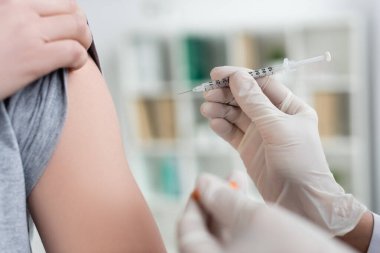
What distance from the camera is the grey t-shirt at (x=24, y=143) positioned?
0.75 meters

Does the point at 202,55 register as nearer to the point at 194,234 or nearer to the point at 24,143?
the point at 24,143

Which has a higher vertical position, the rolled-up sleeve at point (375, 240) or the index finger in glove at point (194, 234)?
the index finger in glove at point (194, 234)

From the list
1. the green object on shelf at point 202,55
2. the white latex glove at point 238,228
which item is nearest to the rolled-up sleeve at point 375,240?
the white latex glove at point 238,228

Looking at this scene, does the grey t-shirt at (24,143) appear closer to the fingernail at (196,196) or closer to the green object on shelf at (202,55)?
the fingernail at (196,196)

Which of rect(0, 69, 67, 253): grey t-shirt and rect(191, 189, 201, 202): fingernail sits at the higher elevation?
rect(0, 69, 67, 253): grey t-shirt

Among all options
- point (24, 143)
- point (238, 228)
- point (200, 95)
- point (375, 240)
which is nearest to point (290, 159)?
point (375, 240)

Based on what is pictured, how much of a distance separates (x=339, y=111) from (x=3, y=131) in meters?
3.09

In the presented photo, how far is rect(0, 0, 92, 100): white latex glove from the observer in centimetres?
74

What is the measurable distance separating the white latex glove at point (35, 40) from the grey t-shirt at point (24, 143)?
0.04 m

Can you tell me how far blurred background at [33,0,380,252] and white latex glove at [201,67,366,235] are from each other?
243 cm

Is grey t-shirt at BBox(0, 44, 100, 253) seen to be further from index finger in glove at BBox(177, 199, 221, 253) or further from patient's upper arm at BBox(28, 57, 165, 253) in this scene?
index finger in glove at BBox(177, 199, 221, 253)

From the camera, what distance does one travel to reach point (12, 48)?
2.43 feet

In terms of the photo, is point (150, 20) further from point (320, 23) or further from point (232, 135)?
point (232, 135)

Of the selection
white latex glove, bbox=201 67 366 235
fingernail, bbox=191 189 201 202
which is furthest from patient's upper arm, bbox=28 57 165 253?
white latex glove, bbox=201 67 366 235
